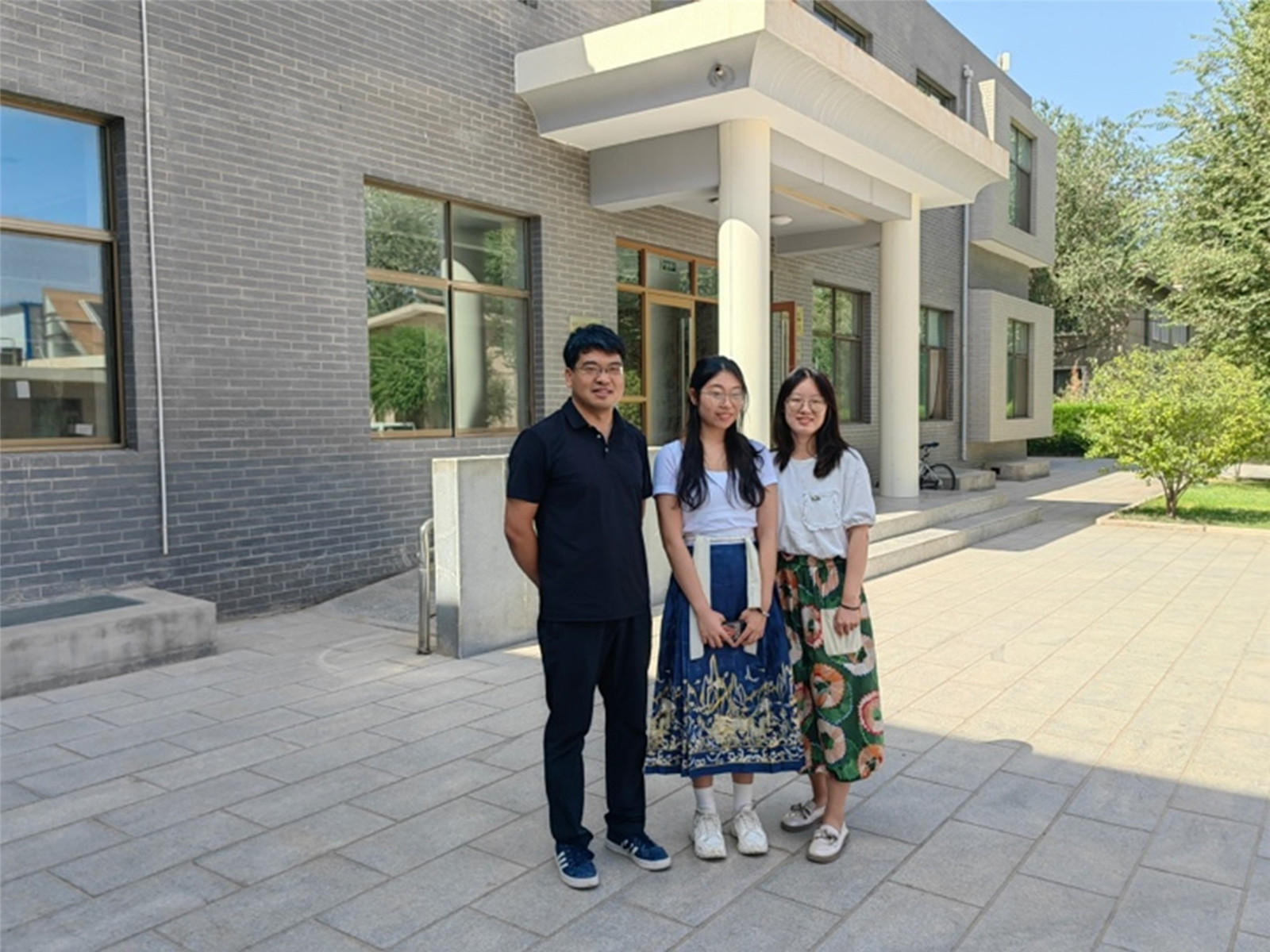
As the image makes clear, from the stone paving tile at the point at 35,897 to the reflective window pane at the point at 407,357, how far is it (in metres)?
5.25

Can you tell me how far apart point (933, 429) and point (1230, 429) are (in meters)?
6.64

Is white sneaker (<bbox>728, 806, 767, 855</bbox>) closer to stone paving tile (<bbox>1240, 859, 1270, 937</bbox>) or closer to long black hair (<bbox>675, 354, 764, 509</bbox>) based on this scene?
long black hair (<bbox>675, 354, 764, 509</bbox>)

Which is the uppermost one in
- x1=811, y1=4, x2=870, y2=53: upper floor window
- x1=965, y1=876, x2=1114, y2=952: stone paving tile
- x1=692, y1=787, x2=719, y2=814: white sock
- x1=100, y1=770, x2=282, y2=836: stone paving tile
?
x1=811, y1=4, x2=870, y2=53: upper floor window

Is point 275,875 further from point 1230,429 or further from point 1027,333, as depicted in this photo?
point 1027,333

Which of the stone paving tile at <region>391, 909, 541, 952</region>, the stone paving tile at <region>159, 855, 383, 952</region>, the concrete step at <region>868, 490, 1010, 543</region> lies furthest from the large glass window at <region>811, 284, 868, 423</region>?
the stone paving tile at <region>391, 909, 541, 952</region>

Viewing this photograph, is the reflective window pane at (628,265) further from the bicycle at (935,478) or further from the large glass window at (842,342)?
the bicycle at (935,478)

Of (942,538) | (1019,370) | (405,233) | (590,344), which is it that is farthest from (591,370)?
(1019,370)

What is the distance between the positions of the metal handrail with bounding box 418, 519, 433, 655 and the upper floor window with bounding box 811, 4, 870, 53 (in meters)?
10.0

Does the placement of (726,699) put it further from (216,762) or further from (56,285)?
(56,285)

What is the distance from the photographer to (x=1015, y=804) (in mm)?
3758

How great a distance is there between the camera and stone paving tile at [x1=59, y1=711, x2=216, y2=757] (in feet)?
14.3

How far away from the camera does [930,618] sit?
279 inches

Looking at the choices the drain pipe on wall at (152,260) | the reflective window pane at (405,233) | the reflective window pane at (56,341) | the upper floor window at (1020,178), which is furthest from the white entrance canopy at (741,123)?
the upper floor window at (1020,178)

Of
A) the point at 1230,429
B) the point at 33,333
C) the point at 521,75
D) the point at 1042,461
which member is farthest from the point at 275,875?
the point at 1042,461
